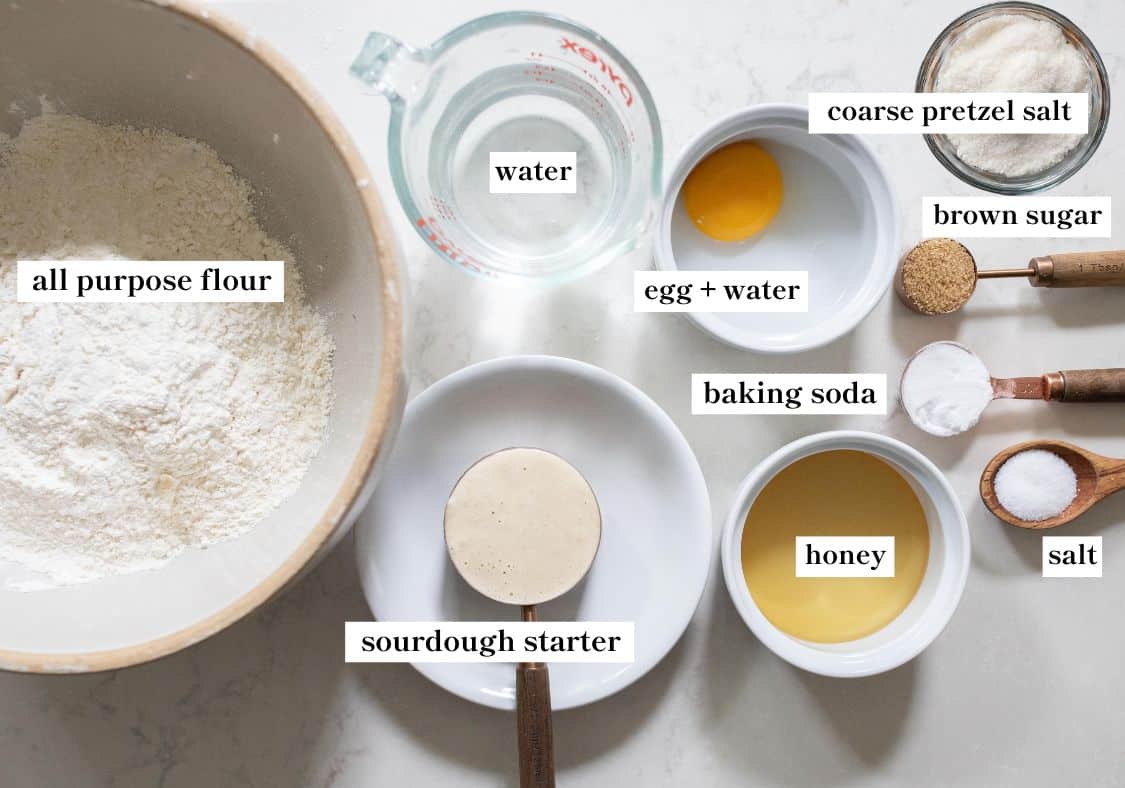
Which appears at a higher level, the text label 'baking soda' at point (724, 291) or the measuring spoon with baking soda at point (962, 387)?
the text label 'baking soda' at point (724, 291)

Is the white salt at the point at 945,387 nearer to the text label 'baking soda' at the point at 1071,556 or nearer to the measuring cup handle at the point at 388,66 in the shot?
the text label 'baking soda' at the point at 1071,556

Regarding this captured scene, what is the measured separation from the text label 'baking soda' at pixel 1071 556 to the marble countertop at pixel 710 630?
1 centimetres

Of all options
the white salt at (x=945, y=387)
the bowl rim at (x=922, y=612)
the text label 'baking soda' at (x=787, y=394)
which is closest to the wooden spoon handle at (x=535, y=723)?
the bowl rim at (x=922, y=612)

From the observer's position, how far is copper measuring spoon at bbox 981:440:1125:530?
82 cm

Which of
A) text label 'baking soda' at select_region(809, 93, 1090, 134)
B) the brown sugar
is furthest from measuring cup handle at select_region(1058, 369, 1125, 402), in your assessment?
text label 'baking soda' at select_region(809, 93, 1090, 134)

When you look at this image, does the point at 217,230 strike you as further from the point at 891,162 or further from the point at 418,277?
the point at 891,162

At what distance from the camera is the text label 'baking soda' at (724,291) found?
777mm

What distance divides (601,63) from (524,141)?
10 centimetres

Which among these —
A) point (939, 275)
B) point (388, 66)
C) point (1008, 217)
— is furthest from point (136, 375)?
point (1008, 217)

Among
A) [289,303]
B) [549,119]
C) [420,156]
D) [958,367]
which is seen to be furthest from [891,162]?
[289,303]

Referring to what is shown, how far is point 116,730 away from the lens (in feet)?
2.65

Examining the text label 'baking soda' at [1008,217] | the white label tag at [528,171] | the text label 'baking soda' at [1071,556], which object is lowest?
the text label 'baking soda' at [1071,556]

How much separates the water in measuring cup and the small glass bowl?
0.32 m

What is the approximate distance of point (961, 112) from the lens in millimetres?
824
